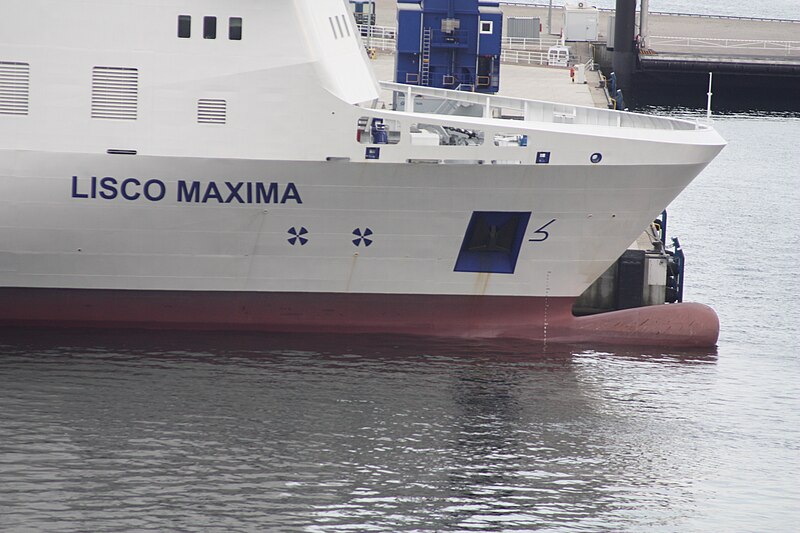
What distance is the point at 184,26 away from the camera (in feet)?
77.3

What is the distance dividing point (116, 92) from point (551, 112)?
9.72m

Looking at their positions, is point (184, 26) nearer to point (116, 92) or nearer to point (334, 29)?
point (116, 92)

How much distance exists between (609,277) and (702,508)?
9289 millimetres

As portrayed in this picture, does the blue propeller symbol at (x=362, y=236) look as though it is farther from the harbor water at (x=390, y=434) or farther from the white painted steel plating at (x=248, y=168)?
the harbor water at (x=390, y=434)

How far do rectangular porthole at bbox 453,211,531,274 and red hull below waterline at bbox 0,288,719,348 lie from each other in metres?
0.72

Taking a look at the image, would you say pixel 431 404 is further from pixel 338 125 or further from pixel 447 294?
pixel 338 125

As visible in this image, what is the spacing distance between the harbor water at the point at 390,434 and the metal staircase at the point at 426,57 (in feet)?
54.4

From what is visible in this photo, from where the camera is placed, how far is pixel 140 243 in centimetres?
2364

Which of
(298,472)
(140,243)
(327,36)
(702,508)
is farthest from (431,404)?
(327,36)

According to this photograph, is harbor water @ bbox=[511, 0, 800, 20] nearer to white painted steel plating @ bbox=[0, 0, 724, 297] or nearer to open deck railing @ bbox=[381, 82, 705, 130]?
open deck railing @ bbox=[381, 82, 705, 130]

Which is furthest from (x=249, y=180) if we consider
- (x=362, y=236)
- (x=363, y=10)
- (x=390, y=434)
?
(x=363, y=10)

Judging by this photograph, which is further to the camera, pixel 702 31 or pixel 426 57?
pixel 702 31

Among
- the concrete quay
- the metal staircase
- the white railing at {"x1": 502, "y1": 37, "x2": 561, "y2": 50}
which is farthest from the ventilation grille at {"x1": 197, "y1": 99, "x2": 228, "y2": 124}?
the concrete quay

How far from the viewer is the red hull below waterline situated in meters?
24.2
